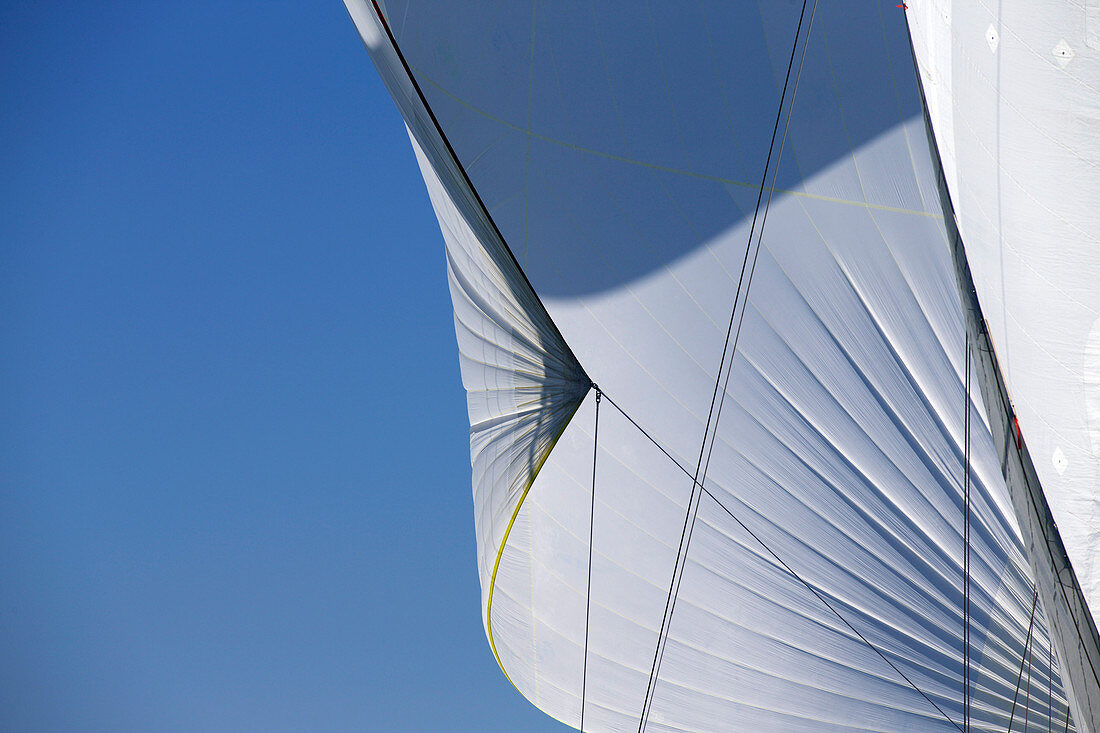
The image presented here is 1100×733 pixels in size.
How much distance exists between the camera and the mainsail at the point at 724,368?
2697 millimetres

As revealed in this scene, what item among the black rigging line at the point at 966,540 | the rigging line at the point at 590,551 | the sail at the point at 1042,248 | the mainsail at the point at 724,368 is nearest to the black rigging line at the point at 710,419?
the mainsail at the point at 724,368

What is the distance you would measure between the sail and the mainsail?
1.08ft

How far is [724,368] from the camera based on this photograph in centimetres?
312

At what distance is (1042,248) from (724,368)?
146 cm

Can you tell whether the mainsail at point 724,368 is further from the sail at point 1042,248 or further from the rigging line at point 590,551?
the sail at point 1042,248

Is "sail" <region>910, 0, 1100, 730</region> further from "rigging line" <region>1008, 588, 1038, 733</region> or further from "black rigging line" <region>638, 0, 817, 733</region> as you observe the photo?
"black rigging line" <region>638, 0, 817, 733</region>

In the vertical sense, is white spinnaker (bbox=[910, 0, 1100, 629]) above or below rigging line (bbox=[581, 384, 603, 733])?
above

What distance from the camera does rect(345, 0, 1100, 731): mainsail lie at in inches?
106

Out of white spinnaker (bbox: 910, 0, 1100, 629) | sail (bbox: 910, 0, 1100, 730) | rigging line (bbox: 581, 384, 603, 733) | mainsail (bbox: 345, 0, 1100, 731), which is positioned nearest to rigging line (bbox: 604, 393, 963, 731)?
mainsail (bbox: 345, 0, 1100, 731)

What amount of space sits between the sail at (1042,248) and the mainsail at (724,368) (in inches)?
12.9

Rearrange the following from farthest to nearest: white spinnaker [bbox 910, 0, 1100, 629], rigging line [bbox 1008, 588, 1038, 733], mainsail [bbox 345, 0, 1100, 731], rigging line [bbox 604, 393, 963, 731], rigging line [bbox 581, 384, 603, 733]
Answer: rigging line [bbox 581, 384, 603, 733], rigging line [bbox 604, 393, 963, 731], mainsail [bbox 345, 0, 1100, 731], rigging line [bbox 1008, 588, 1038, 733], white spinnaker [bbox 910, 0, 1100, 629]

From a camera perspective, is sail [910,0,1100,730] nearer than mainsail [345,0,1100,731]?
Yes

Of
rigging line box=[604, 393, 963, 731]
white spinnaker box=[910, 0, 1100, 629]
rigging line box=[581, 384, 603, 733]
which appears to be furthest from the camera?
rigging line box=[581, 384, 603, 733]

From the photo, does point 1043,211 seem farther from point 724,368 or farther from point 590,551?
point 590,551
